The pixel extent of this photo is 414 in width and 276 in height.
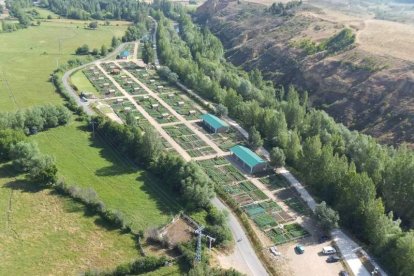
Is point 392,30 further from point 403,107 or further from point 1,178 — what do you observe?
point 1,178

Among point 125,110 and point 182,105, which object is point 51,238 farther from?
point 182,105

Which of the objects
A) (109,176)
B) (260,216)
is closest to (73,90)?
(109,176)

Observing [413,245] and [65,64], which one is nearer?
[413,245]

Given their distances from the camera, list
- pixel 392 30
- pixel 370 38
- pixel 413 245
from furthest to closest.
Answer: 1. pixel 392 30
2. pixel 370 38
3. pixel 413 245

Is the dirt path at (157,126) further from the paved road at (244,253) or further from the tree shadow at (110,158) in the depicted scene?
the paved road at (244,253)

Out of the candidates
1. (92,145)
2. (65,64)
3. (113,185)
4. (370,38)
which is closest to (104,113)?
(92,145)

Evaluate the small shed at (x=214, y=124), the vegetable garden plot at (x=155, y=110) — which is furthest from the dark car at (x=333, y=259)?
the vegetable garden plot at (x=155, y=110)

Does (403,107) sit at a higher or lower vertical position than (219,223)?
higher
